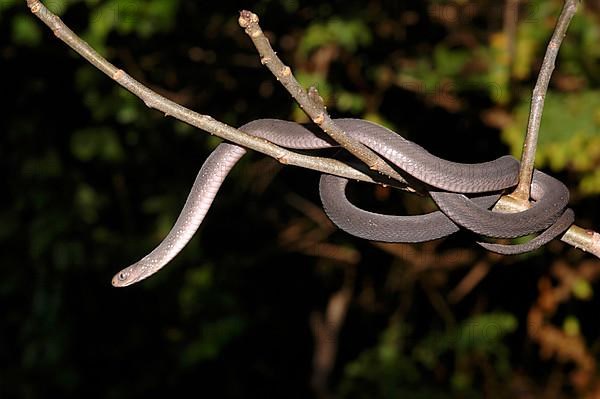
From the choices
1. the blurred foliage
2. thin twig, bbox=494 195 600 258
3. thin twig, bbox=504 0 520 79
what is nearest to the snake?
thin twig, bbox=494 195 600 258

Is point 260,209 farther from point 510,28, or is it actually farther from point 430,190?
point 430,190

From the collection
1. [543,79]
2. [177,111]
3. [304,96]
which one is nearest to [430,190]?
[543,79]

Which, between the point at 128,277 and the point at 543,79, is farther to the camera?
the point at 128,277

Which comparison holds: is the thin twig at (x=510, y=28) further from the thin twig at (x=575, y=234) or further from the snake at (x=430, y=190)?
the thin twig at (x=575, y=234)

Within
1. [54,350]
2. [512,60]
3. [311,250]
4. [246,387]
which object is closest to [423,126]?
[512,60]

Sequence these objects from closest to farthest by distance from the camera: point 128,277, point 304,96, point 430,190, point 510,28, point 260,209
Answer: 1. point 304,96
2. point 430,190
3. point 128,277
4. point 510,28
5. point 260,209

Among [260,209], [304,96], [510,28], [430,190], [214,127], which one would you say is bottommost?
[260,209]
